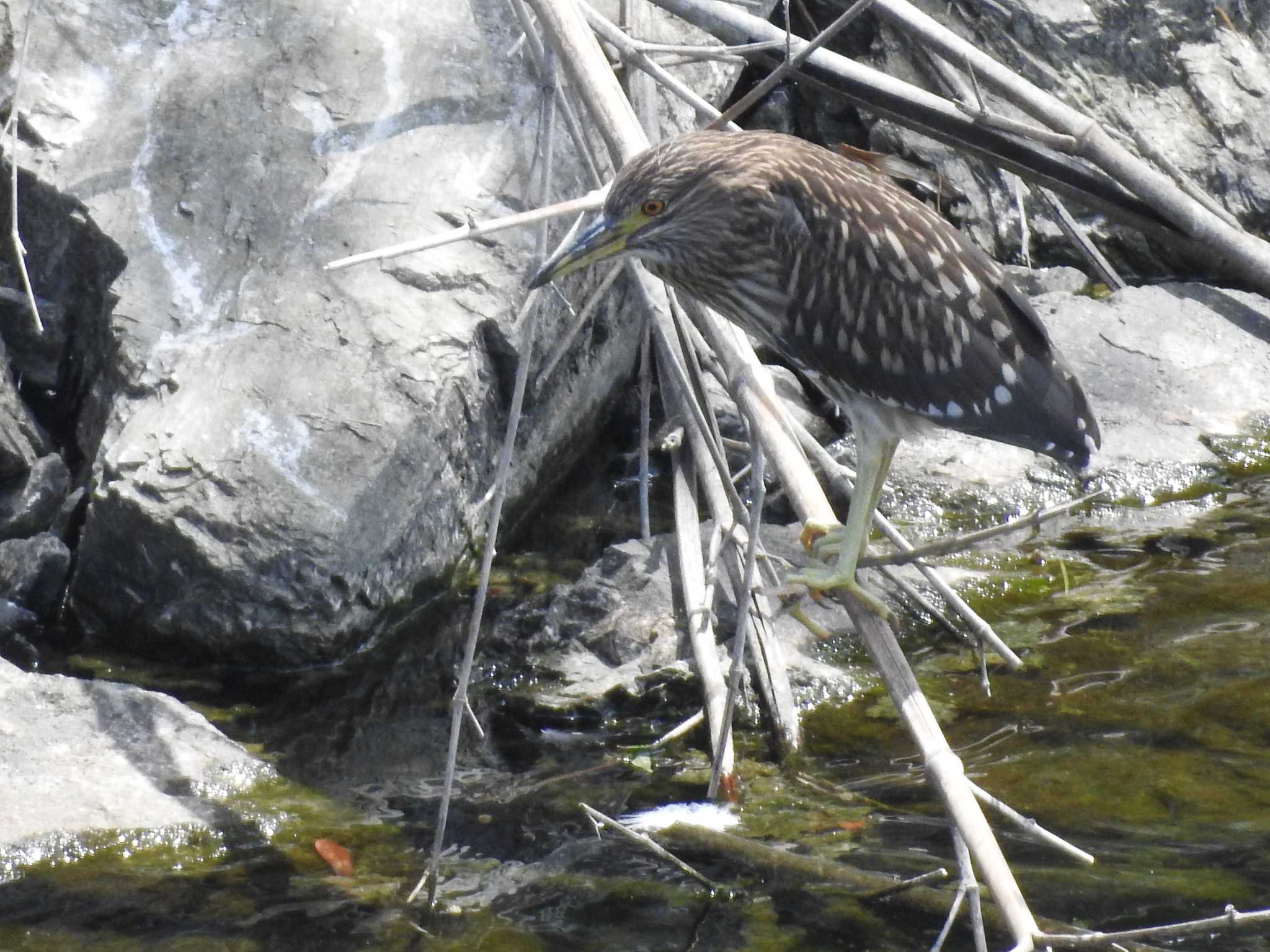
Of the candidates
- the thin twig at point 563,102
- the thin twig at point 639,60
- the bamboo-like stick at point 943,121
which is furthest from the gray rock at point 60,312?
the bamboo-like stick at point 943,121

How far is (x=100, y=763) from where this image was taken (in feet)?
10.8

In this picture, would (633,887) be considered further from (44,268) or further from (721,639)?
(44,268)

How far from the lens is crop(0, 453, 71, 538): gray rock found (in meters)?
4.14

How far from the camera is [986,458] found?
5.11 meters

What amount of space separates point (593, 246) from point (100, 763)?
163 centimetres

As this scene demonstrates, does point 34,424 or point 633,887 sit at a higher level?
point 34,424

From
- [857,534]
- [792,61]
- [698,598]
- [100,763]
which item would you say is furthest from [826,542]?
[100,763]

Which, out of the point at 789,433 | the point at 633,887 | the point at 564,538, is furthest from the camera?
the point at 564,538

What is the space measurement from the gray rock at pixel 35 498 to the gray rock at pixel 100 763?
2.52 feet

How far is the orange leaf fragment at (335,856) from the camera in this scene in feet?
10.4

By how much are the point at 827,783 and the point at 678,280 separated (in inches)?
50.5

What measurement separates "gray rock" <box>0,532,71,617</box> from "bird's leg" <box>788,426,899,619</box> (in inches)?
82.2

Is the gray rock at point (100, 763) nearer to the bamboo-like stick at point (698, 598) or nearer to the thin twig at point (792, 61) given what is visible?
the bamboo-like stick at point (698, 598)

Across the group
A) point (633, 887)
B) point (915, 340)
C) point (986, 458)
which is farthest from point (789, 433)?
point (986, 458)
